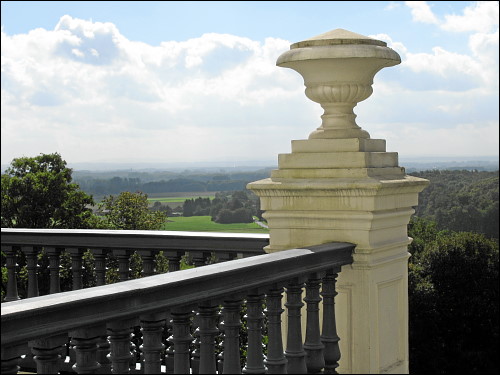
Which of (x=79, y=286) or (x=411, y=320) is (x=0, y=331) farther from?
(x=411, y=320)

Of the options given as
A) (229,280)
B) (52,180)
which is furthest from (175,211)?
(229,280)

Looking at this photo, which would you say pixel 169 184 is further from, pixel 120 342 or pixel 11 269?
pixel 120 342

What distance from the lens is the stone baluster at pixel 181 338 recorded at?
305cm

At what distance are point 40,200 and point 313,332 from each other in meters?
28.2

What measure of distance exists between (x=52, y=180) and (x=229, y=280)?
1152 inches

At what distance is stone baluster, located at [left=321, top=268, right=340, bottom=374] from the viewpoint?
3.97m

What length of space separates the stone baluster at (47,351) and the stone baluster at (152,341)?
0.38 metres

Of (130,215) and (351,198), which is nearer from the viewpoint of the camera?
(351,198)

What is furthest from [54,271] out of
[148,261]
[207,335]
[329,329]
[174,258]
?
[207,335]

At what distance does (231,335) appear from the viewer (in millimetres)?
3293

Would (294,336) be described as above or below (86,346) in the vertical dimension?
below

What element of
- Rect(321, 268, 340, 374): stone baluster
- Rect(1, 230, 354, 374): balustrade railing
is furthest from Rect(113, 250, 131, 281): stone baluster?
Rect(321, 268, 340, 374): stone baluster

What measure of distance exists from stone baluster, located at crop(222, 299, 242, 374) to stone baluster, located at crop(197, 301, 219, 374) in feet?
0.26

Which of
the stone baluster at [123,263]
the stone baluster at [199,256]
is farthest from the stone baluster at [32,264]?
the stone baluster at [199,256]
